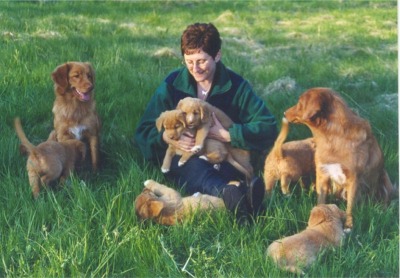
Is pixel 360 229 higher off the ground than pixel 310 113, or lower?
lower

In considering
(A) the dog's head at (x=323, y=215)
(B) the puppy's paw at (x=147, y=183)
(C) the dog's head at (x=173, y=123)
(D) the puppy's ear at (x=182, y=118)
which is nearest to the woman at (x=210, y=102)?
(C) the dog's head at (x=173, y=123)

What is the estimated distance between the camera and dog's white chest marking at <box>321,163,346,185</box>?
5.07 meters

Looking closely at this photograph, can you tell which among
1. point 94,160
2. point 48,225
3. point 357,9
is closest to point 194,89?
point 94,160

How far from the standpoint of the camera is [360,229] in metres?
4.80

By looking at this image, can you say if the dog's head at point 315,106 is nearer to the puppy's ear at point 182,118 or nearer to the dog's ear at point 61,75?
the puppy's ear at point 182,118

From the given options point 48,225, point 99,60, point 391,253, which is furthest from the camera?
point 99,60

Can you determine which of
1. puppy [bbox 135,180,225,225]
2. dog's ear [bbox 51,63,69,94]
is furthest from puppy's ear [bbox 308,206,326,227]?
dog's ear [bbox 51,63,69,94]

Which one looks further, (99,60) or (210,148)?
(99,60)

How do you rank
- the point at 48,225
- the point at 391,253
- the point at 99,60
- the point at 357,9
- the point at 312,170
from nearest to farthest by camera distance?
the point at 391,253 < the point at 48,225 < the point at 312,170 < the point at 99,60 < the point at 357,9

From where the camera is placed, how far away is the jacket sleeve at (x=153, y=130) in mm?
5875

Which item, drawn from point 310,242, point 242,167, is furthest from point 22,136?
point 310,242

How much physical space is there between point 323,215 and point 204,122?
149cm

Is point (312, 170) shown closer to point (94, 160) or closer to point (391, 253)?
point (391, 253)

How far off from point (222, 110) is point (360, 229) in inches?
70.9
